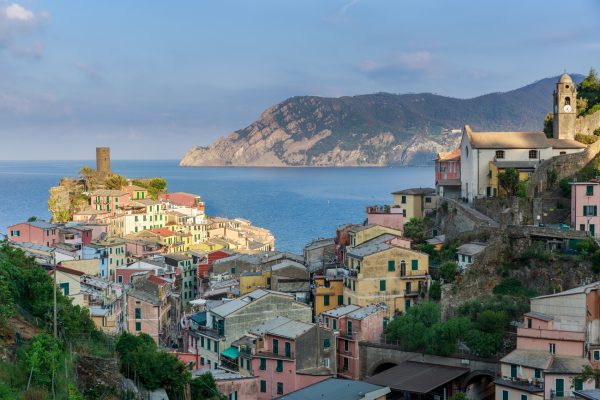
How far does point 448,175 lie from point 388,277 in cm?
1330

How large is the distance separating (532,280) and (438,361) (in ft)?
20.3

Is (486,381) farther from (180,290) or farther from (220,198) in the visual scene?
(220,198)

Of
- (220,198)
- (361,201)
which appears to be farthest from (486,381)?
(220,198)

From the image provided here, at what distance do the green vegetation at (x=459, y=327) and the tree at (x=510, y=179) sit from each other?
7.93m

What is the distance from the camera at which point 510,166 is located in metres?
40.1

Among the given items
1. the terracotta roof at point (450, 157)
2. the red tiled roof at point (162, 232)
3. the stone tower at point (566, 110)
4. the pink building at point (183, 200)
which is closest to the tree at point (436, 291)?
the terracotta roof at point (450, 157)

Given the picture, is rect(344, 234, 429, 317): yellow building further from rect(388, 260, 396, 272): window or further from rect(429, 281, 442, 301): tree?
rect(429, 281, 442, 301): tree

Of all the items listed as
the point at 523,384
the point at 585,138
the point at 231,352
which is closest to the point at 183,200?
the point at 585,138

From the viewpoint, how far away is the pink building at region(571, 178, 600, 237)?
3384 centimetres

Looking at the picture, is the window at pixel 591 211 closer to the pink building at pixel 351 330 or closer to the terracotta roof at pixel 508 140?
the terracotta roof at pixel 508 140

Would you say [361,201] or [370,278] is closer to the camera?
[370,278]

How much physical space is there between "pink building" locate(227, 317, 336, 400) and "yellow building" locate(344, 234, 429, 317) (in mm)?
5069

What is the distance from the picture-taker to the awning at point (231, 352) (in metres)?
30.9

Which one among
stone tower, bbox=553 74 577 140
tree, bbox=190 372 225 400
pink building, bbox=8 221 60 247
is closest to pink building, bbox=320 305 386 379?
tree, bbox=190 372 225 400
